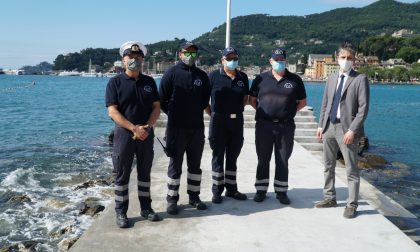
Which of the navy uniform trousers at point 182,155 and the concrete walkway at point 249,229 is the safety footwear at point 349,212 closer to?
the concrete walkway at point 249,229

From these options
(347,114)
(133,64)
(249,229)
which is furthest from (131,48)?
(347,114)

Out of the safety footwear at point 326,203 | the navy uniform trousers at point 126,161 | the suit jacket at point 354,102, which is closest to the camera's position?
the navy uniform trousers at point 126,161

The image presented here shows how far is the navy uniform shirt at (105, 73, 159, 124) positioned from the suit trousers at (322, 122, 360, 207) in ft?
7.71

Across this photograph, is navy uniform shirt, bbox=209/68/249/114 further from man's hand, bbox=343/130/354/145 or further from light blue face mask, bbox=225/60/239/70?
man's hand, bbox=343/130/354/145

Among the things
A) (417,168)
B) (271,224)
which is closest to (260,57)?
(417,168)

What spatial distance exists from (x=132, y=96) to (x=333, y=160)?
2773mm

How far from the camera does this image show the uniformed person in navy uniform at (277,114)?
5.80 m

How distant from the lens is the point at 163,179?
6.87 metres

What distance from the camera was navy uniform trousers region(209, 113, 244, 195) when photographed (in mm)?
5830

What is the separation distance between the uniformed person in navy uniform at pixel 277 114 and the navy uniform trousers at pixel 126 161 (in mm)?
1638

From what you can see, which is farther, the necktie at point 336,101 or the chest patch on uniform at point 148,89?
the necktie at point 336,101

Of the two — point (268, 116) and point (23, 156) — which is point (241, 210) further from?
point (23, 156)

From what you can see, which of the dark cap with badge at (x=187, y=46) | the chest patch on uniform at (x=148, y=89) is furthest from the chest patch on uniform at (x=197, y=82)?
the chest patch on uniform at (x=148, y=89)

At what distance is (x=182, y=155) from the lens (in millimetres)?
5504
